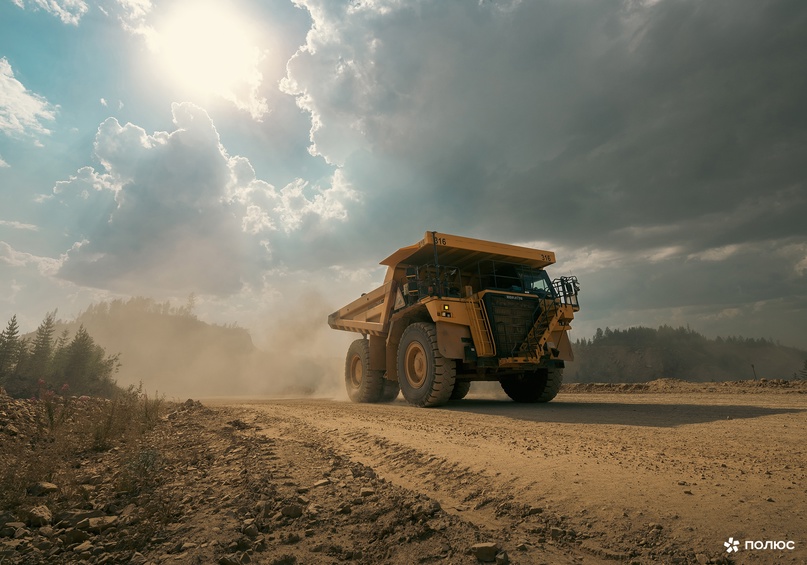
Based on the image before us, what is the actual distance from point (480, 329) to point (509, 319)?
84 centimetres

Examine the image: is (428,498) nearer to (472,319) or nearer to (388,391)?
(472,319)

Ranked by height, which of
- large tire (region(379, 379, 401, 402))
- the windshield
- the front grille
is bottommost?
large tire (region(379, 379, 401, 402))

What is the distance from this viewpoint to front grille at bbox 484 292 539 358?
9.47m

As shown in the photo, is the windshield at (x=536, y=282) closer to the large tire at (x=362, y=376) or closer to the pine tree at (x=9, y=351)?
the large tire at (x=362, y=376)

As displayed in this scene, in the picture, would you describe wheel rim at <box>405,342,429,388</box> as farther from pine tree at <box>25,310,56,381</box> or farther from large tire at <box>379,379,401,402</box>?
pine tree at <box>25,310,56,381</box>

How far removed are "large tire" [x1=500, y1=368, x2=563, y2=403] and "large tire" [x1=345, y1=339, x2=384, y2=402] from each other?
13.1 feet

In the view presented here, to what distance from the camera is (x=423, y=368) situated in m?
10.0

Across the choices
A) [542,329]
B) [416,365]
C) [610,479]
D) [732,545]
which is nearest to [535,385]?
[542,329]

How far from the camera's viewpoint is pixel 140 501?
340cm

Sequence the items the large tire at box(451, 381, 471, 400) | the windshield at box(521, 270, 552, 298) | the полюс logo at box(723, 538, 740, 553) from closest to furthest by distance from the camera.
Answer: the полюс logo at box(723, 538, 740, 553), the windshield at box(521, 270, 552, 298), the large tire at box(451, 381, 471, 400)

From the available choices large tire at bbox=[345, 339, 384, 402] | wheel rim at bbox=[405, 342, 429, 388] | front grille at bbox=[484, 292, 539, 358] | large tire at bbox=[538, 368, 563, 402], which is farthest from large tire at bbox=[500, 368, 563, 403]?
large tire at bbox=[345, 339, 384, 402]

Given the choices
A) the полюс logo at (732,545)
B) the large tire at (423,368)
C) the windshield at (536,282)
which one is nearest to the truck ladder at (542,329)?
the windshield at (536,282)

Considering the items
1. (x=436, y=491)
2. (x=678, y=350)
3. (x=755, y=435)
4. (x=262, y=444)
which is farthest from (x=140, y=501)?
(x=678, y=350)

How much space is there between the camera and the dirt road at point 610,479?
2.24 meters
